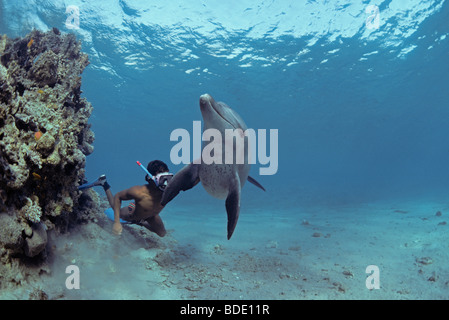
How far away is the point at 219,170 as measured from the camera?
13.2 feet

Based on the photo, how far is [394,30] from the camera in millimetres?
18359

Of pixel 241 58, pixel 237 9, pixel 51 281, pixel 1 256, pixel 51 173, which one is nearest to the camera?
pixel 1 256

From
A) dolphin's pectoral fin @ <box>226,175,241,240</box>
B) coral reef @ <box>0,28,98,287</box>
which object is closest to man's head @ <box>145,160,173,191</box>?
coral reef @ <box>0,28,98,287</box>

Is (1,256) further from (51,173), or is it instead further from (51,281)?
(51,173)

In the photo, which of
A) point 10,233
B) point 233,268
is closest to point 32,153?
point 10,233

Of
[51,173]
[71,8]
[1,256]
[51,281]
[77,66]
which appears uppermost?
[71,8]

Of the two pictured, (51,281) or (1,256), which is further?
(51,281)

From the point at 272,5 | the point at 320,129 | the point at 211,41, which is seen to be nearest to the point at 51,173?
the point at 272,5

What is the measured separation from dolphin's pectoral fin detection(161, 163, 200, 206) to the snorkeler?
0.89 m

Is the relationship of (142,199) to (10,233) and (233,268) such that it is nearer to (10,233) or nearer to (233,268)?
(233,268)

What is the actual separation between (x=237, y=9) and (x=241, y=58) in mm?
6215

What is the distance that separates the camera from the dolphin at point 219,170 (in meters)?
3.40

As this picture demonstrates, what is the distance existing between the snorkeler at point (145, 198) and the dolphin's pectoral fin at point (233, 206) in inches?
70.1

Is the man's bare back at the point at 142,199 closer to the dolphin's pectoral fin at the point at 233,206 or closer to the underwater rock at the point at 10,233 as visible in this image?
the dolphin's pectoral fin at the point at 233,206
